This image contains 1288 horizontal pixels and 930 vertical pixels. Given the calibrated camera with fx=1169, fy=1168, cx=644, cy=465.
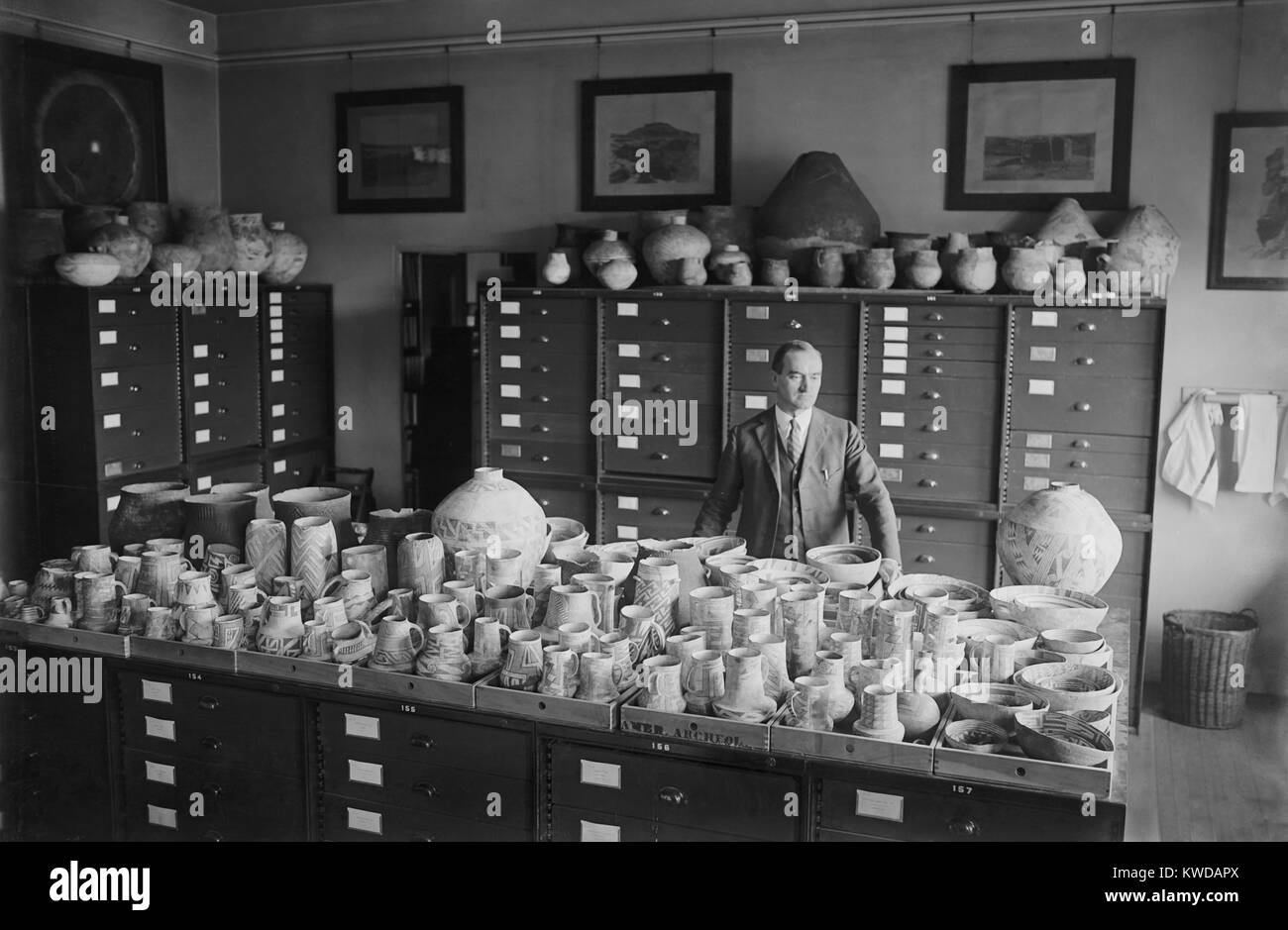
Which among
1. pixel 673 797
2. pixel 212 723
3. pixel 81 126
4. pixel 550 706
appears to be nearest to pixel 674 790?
pixel 673 797

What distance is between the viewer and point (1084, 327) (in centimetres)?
482

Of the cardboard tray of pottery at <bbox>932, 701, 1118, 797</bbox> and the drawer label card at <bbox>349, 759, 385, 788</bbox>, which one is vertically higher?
the cardboard tray of pottery at <bbox>932, 701, 1118, 797</bbox>

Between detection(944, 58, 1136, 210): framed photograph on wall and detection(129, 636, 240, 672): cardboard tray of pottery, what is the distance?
4.05 m

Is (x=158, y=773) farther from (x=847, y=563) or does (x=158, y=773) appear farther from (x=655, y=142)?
(x=655, y=142)

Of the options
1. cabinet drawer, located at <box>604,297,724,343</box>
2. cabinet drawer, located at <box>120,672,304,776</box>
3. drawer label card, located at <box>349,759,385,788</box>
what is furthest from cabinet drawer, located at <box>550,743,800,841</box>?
cabinet drawer, located at <box>604,297,724,343</box>

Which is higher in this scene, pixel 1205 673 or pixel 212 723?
pixel 212 723

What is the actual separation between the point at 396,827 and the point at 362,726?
23 cm

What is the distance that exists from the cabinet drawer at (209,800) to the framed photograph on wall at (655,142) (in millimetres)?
4007

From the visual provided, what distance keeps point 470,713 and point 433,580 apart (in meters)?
0.43

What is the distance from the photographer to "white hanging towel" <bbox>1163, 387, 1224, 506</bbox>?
5.11m

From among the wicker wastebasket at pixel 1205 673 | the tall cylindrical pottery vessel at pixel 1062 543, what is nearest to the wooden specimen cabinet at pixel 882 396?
the wicker wastebasket at pixel 1205 673

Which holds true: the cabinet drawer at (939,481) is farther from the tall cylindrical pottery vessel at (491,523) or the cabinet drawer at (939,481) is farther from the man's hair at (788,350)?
the tall cylindrical pottery vessel at (491,523)

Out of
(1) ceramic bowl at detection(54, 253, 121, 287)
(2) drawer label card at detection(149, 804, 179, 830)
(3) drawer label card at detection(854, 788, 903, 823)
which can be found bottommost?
(2) drawer label card at detection(149, 804, 179, 830)

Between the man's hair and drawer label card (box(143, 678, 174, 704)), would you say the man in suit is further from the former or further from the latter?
drawer label card (box(143, 678, 174, 704))
